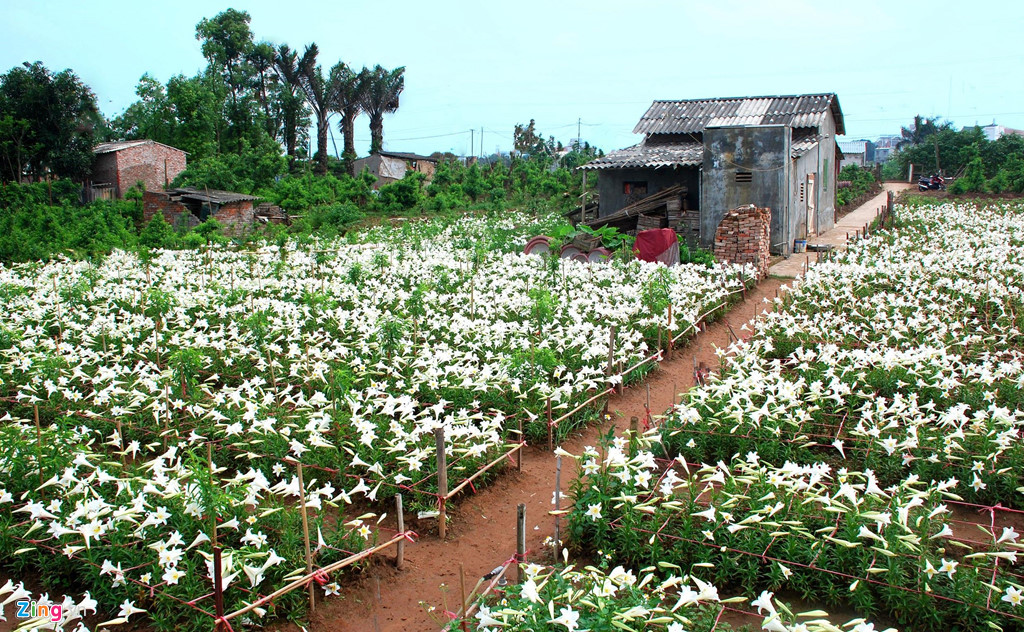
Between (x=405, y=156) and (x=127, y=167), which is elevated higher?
(x=405, y=156)

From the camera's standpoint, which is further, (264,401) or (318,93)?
(318,93)

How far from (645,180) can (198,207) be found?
52.5ft

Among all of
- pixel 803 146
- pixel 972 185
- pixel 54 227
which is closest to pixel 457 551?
pixel 803 146

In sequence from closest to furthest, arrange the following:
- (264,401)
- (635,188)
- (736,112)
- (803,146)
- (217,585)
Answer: (217,585)
(264,401)
(803,146)
(635,188)
(736,112)

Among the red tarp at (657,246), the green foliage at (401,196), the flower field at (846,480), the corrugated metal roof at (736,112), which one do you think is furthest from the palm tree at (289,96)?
the flower field at (846,480)

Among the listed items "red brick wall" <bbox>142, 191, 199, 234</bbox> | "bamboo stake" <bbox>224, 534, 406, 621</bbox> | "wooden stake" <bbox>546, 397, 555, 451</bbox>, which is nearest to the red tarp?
"wooden stake" <bbox>546, 397, 555, 451</bbox>

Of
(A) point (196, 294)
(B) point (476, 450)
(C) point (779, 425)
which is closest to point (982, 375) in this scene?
(C) point (779, 425)

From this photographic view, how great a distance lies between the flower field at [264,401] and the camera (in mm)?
4547

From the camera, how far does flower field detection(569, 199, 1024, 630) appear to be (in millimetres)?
4430

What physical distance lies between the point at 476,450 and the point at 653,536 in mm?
1702

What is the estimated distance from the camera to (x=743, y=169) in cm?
1733

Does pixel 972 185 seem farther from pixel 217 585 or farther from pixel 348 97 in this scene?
pixel 217 585

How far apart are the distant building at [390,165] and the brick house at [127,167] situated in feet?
36.7

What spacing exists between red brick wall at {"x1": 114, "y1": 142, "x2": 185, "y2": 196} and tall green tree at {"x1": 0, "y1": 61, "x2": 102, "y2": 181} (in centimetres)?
140
